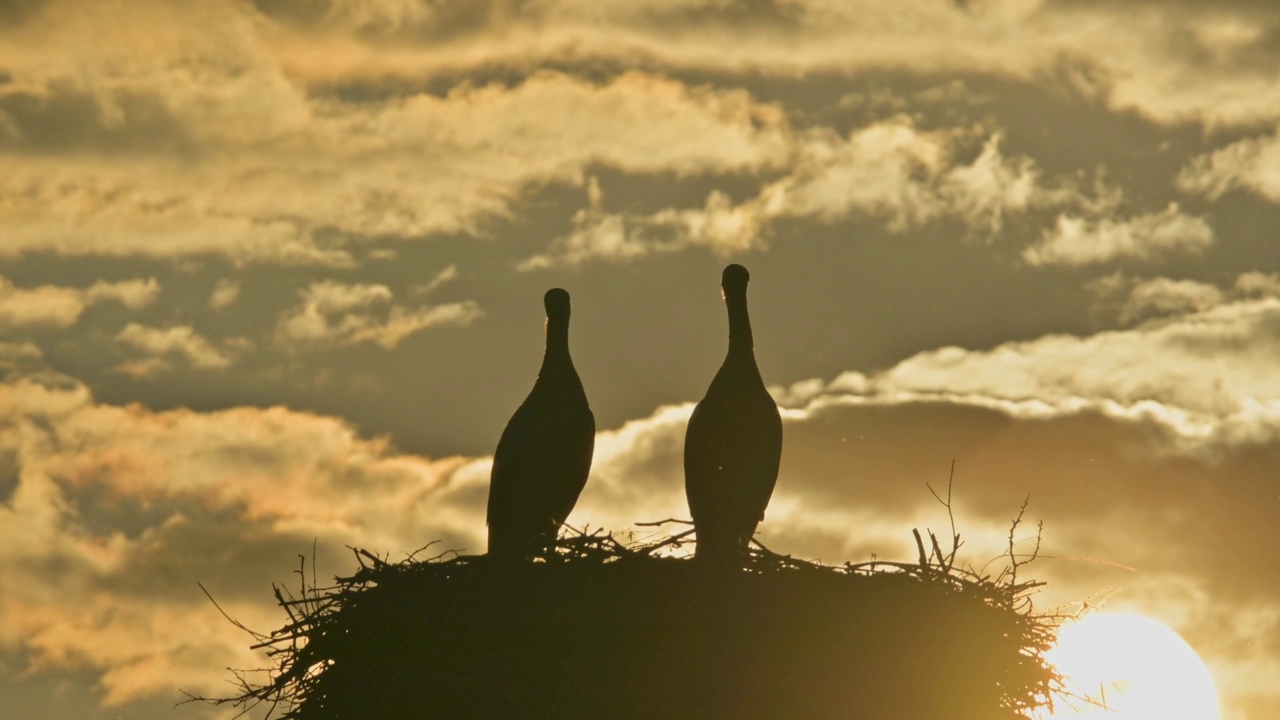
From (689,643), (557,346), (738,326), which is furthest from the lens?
(557,346)

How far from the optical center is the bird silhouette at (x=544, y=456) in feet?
31.4

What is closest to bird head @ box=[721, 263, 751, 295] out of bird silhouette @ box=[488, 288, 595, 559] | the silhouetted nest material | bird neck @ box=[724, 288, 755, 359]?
bird neck @ box=[724, 288, 755, 359]

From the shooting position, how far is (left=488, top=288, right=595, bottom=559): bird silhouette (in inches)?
376

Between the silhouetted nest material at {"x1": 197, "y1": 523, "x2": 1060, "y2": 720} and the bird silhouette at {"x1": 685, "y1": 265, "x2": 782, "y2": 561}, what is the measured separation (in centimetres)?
146

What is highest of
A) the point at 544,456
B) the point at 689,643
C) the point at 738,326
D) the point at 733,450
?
the point at 738,326

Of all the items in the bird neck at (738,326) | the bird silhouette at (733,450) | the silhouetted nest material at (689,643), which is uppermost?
the bird neck at (738,326)

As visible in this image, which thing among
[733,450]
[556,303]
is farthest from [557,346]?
[733,450]

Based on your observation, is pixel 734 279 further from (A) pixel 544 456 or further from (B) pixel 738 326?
(A) pixel 544 456

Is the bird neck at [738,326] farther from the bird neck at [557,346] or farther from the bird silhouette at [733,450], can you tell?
the bird neck at [557,346]

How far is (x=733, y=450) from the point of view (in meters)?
8.90

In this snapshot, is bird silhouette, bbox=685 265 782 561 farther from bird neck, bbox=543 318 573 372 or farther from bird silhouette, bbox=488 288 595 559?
A: bird neck, bbox=543 318 573 372

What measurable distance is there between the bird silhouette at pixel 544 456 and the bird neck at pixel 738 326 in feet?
3.21

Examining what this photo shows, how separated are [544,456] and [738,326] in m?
1.30

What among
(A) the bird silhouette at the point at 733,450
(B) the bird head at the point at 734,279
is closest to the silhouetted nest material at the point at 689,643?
(A) the bird silhouette at the point at 733,450
